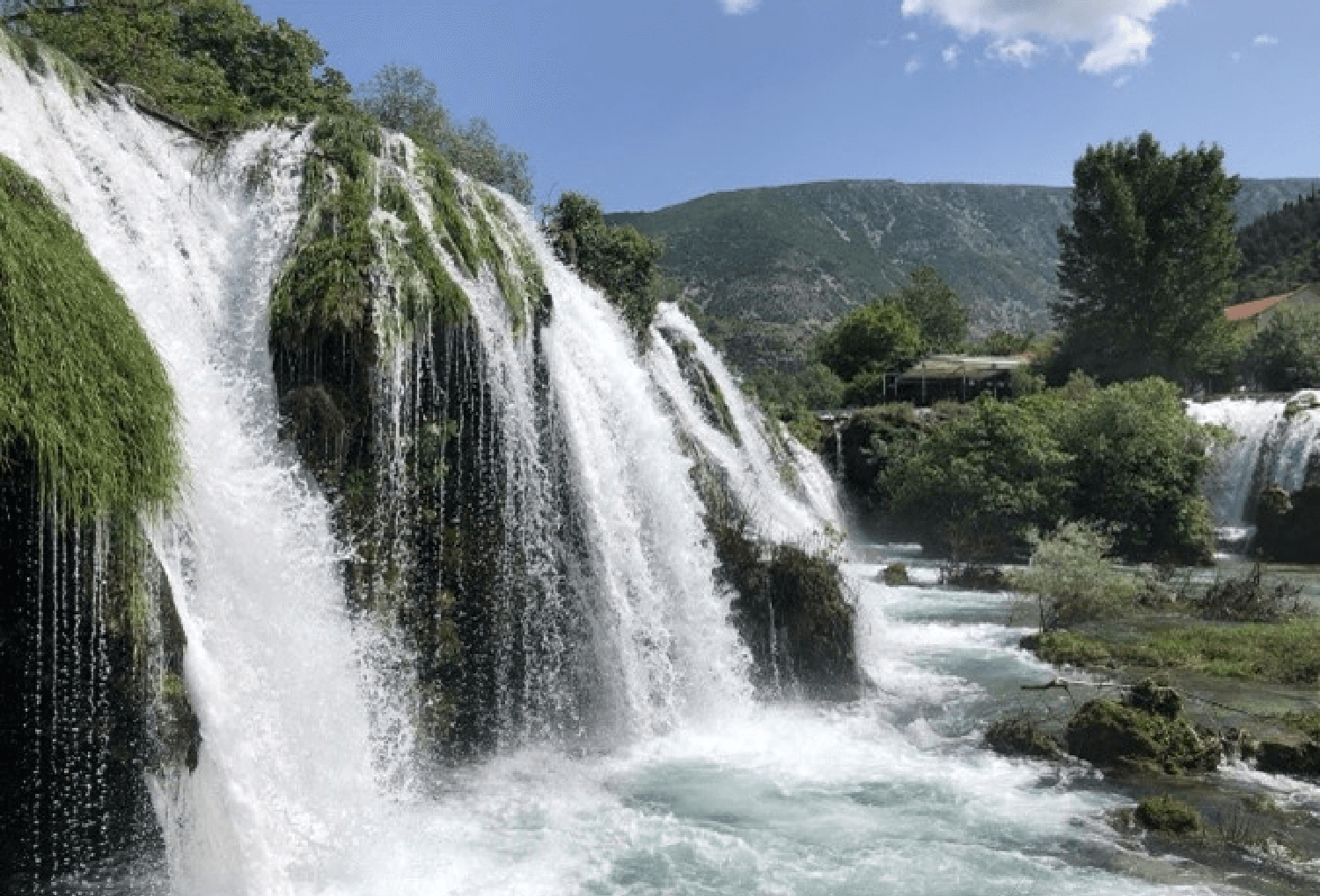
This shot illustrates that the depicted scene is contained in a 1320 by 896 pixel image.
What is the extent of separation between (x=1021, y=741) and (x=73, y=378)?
12.3 metres

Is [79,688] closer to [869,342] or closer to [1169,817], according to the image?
[1169,817]

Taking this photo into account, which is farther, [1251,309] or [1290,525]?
[1251,309]

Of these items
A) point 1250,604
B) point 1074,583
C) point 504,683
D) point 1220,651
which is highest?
point 504,683

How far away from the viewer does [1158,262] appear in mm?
55625

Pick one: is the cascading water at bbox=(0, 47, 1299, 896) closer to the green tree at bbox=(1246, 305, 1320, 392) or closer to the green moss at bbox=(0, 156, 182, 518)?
the green moss at bbox=(0, 156, 182, 518)

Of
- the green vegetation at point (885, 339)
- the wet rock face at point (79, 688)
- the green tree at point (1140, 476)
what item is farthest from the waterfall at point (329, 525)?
the green vegetation at point (885, 339)

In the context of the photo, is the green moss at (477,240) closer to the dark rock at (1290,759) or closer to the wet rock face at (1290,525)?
the dark rock at (1290,759)

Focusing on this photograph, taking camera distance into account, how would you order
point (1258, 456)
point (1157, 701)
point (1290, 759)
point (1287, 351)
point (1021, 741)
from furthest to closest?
1. point (1287, 351)
2. point (1258, 456)
3. point (1021, 741)
4. point (1157, 701)
5. point (1290, 759)

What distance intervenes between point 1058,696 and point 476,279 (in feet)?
38.5

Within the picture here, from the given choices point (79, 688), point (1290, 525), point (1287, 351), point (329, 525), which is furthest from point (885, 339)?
point (79, 688)

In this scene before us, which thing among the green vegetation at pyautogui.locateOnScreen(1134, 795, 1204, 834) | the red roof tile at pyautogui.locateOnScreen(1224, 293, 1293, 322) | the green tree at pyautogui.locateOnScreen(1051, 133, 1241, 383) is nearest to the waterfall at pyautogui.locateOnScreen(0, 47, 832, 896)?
the green vegetation at pyautogui.locateOnScreen(1134, 795, 1204, 834)

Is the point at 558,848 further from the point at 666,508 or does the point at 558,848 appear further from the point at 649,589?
the point at 666,508

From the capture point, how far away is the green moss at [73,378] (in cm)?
716

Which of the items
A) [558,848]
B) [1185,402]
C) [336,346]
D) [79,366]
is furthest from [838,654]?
[1185,402]
